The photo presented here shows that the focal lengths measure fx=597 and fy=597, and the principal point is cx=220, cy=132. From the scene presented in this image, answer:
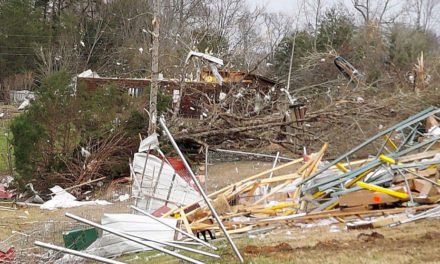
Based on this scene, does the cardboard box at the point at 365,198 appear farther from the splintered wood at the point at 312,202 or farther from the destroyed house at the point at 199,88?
the destroyed house at the point at 199,88

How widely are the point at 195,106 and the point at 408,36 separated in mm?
16270

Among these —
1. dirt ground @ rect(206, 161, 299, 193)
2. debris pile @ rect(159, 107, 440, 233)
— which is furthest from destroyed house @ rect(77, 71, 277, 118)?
debris pile @ rect(159, 107, 440, 233)

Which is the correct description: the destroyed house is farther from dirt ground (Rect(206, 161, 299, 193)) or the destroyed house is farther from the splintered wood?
the splintered wood

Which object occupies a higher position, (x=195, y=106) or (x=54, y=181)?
(x=195, y=106)

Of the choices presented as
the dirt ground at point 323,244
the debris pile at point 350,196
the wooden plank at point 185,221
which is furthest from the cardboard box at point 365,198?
the wooden plank at point 185,221

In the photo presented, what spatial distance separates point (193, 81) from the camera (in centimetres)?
1980

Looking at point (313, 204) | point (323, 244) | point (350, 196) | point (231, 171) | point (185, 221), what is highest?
point (350, 196)

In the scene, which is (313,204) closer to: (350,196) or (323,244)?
(350,196)

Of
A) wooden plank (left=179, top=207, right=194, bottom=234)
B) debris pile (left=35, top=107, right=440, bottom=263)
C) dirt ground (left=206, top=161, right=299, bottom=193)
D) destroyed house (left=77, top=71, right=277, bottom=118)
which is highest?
destroyed house (left=77, top=71, right=277, bottom=118)

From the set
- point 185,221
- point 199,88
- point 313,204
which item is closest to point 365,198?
point 313,204

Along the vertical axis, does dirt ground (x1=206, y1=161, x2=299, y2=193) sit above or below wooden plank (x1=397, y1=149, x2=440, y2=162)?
below

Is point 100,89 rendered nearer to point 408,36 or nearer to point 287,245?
point 287,245

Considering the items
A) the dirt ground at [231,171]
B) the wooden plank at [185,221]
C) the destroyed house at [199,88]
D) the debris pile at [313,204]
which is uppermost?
the destroyed house at [199,88]

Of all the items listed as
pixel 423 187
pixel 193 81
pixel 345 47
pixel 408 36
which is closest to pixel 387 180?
pixel 423 187
